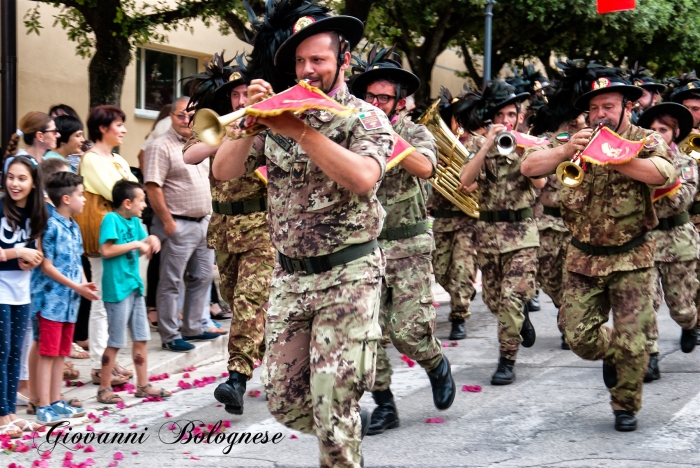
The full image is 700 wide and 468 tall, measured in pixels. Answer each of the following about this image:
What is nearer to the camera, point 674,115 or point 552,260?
point 674,115

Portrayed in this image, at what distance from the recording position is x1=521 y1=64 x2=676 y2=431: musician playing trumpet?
5.99 meters

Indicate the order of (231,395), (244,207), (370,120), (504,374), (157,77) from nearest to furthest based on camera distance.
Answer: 1. (370,120)
2. (231,395)
3. (244,207)
4. (504,374)
5. (157,77)

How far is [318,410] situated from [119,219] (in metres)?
3.14

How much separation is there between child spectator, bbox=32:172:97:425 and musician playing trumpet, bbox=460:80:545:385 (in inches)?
120

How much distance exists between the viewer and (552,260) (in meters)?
9.62

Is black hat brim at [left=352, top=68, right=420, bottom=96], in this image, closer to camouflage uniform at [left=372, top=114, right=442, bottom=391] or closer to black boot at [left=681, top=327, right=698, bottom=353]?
camouflage uniform at [left=372, top=114, right=442, bottom=391]

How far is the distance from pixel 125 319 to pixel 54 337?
0.60 meters

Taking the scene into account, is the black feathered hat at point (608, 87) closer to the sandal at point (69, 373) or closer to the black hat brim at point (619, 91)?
the black hat brim at point (619, 91)

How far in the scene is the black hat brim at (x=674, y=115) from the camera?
7.59 m

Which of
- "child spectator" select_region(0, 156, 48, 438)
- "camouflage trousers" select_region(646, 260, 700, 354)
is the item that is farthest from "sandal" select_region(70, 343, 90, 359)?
"camouflage trousers" select_region(646, 260, 700, 354)

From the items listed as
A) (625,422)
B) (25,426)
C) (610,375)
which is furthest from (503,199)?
(25,426)

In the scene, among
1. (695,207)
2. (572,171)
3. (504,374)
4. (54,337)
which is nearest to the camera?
(572,171)

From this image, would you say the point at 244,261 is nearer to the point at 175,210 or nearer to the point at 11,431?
the point at 175,210

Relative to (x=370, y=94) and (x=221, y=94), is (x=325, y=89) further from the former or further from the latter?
(x=221, y=94)
